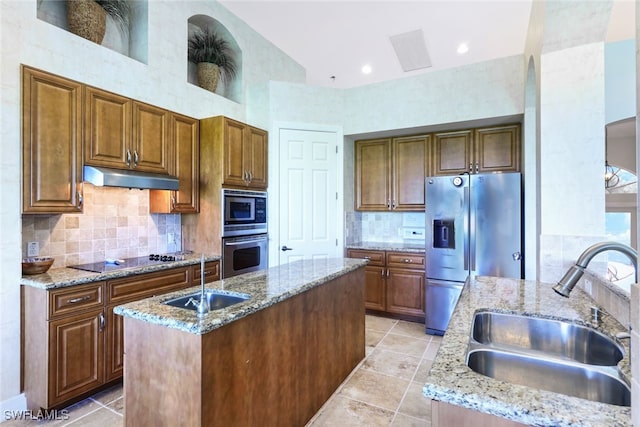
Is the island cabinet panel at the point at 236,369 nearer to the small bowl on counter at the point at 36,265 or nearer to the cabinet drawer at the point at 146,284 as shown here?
the cabinet drawer at the point at 146,284

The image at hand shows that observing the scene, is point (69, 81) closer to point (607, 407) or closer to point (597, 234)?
point (607, 407)

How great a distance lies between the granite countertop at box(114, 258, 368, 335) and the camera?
1354mm

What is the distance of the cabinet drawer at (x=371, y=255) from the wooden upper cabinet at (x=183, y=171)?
78.6 inches

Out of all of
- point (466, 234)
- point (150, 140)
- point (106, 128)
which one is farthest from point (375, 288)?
point (106, 128)

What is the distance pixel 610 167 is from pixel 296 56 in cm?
612

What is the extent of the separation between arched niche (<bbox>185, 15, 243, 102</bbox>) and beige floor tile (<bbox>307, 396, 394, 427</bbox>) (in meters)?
3.46

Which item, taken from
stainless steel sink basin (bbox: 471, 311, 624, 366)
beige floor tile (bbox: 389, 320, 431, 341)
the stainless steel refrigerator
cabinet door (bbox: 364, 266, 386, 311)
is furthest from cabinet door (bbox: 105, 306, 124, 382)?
the stainless steel refrigerator

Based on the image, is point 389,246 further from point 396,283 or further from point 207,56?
point 207,56

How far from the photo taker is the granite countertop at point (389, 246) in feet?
13.3

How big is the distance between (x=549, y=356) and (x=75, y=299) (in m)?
2.65

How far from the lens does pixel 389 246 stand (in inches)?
169

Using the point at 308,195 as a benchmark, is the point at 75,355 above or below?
below

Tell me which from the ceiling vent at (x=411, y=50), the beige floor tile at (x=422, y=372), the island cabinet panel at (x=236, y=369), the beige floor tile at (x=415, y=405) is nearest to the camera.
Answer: the island cabinet panel at (x=236, y=369)

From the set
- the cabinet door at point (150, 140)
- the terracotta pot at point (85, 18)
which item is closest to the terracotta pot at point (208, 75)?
the cabinet door at point (150, 140)
